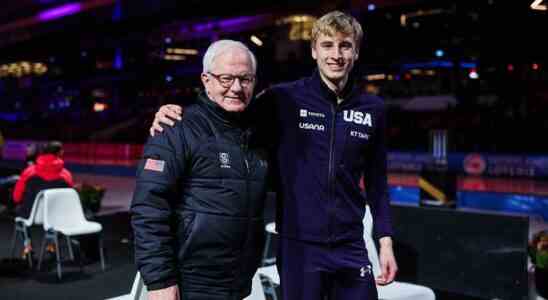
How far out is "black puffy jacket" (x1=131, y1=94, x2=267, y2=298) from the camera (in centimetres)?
158

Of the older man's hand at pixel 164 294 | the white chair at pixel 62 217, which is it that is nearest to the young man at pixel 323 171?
the older man's hand at pixel 164 294

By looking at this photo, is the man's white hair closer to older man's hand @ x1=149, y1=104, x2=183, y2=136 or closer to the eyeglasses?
the eyeglasses

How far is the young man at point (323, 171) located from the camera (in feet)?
6.16

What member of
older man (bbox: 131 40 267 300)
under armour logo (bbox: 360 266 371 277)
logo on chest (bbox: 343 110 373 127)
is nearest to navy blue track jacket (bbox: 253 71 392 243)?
logo on chest (bbox: 343 110 373 127)

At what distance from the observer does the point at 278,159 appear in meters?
1.92

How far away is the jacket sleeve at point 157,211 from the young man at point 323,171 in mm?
341

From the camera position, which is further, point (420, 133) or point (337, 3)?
point (420, 133)

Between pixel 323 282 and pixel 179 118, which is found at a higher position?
pixel 179 118

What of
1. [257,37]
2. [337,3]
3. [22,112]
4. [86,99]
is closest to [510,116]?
[257,37]

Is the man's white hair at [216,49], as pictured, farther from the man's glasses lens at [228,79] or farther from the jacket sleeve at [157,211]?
the jacket sleeve at [157,211]

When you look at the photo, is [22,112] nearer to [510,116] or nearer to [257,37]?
[257,37]

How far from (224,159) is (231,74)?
25 centimetres

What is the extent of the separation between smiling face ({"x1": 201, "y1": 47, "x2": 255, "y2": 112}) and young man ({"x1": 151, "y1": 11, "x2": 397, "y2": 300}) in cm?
15

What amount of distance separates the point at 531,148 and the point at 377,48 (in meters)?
5.50
